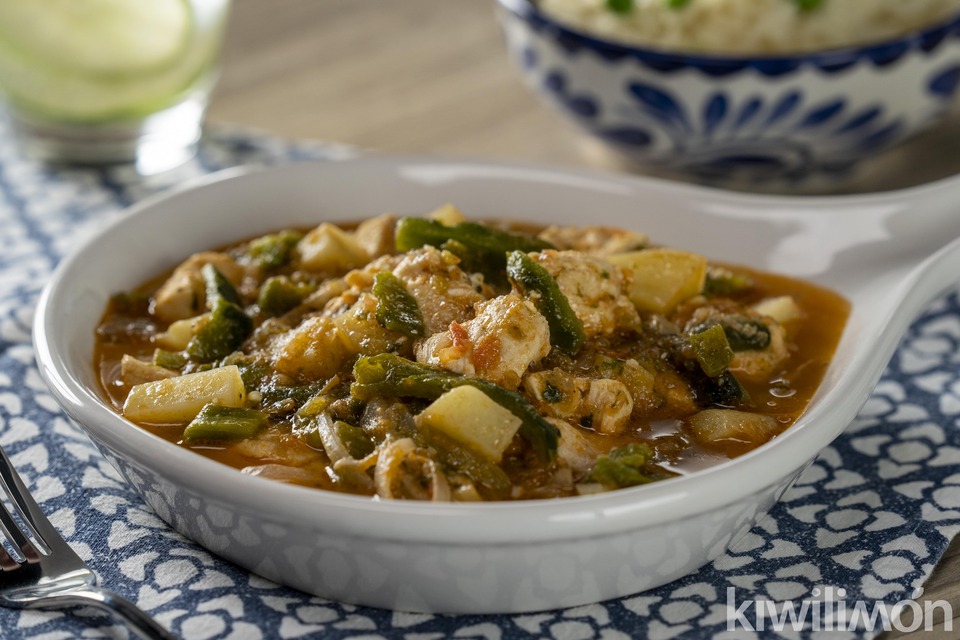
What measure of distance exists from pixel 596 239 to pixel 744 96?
3.74 ft

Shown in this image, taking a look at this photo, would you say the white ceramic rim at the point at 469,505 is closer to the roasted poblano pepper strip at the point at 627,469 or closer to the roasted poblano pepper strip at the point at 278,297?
the roasted poblano pepper strip at the point at 627,469

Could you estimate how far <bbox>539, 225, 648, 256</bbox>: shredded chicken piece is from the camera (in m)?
3.52

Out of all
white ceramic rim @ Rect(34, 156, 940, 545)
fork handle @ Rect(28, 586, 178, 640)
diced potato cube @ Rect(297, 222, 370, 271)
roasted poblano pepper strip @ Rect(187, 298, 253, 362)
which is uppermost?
diced potato cube @ Rect(297, 222, 370, 271)

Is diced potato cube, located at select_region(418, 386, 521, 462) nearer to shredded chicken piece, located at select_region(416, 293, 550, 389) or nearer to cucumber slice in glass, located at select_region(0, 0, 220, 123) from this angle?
shredded chicken piece, located at select_region(416, 293, 550, 389)

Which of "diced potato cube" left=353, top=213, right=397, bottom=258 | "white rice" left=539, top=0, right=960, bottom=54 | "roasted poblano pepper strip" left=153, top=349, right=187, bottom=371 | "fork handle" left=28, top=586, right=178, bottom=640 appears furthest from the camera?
"white rice" left=539, top=0, right=960, bottom=54

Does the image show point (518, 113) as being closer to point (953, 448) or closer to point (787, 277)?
point (787, 277)

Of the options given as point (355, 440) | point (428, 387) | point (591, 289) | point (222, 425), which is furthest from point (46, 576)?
point (591, 289)

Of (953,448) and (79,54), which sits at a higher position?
(79,54)

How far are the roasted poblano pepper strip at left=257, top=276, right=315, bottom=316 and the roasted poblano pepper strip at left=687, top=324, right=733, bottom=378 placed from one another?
1.20 m

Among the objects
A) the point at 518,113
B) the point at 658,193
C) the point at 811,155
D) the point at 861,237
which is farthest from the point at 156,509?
the point at 518,113

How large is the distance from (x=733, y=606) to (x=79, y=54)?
11.7 ft

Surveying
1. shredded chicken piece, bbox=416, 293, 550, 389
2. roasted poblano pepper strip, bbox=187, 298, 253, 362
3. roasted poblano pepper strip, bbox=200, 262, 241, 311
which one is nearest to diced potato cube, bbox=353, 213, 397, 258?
roasted poblano pepper strip, bbox=200, 262, 241, 311

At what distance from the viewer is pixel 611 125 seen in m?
4.66

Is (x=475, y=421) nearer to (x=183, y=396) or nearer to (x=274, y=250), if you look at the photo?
(x=183, y=396)
